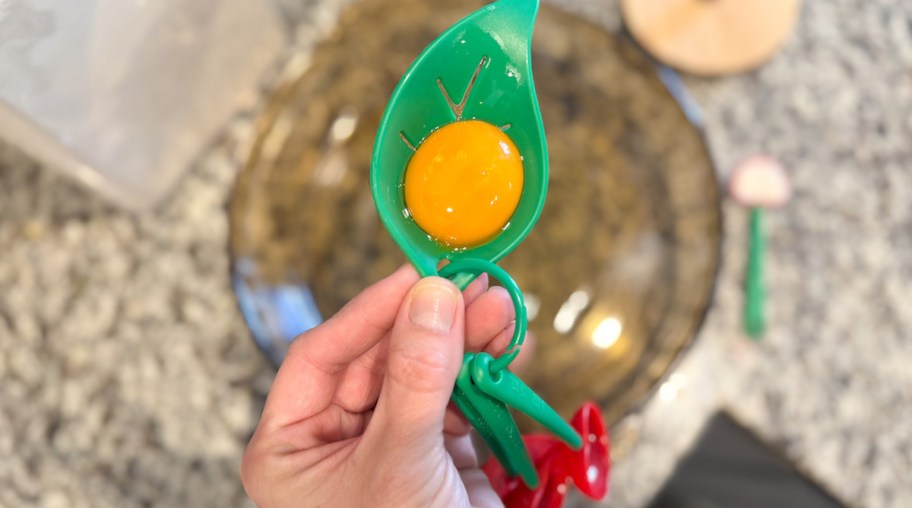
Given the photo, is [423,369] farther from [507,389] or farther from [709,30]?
[709,30]

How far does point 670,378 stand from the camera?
2.64 feet

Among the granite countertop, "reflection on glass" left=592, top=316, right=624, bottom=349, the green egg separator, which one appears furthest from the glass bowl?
the green egg separator

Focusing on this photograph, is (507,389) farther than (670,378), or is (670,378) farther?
(670,378)

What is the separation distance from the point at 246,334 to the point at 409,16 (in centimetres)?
39

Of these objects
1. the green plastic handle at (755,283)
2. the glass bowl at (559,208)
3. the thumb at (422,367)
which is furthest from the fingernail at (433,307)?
the green plastic handle at (755,283)

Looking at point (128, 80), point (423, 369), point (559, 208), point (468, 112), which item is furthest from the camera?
point (559, 208)

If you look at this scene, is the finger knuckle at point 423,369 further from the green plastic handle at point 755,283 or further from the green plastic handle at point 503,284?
the green plastic handle at point 755,283

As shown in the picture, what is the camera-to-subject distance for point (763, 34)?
845 millimetres

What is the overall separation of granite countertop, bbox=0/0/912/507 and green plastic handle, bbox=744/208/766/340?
1cm

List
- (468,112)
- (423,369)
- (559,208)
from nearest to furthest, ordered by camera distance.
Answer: (423,369)
(468,112)
(559,208)

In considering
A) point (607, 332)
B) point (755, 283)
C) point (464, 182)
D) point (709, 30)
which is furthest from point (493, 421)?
point (709, 30)

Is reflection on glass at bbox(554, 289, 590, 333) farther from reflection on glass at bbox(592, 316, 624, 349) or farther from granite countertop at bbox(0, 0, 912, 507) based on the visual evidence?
granite countertop at bbox(0, 0, 912, 507)

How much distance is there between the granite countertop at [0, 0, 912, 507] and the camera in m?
0.80

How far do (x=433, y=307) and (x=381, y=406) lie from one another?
0.24 ft
